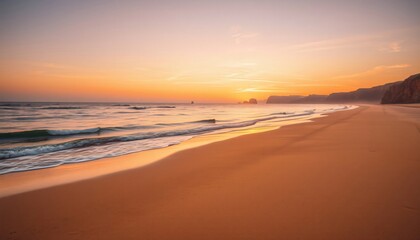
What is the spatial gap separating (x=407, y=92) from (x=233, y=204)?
12072cm

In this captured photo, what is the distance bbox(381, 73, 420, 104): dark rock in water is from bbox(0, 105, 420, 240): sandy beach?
366 ft

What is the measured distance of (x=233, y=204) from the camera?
301 cm

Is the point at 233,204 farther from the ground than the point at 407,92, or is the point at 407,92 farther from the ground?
→ the point at 407,92

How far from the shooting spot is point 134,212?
113 inches

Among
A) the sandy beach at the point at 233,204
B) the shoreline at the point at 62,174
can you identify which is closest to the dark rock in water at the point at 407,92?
the sandy beach at the point at 233,204

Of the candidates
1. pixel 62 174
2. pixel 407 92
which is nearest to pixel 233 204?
pixel 62 174

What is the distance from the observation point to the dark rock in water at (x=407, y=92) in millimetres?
87312

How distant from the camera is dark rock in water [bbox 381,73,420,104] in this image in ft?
286

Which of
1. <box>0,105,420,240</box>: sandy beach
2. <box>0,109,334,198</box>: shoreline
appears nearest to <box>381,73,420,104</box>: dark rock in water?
<box>0,105,420,240</box>: sandy beach

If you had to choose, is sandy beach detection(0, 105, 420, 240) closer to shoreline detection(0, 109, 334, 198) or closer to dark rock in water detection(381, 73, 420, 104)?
shoreline detection(0, 109, 334, 198)

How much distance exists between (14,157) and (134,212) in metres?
6.88

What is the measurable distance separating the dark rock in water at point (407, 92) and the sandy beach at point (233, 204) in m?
112

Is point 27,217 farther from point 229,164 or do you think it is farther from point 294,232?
point 229,164

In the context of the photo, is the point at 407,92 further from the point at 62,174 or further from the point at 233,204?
the point at 62,174
